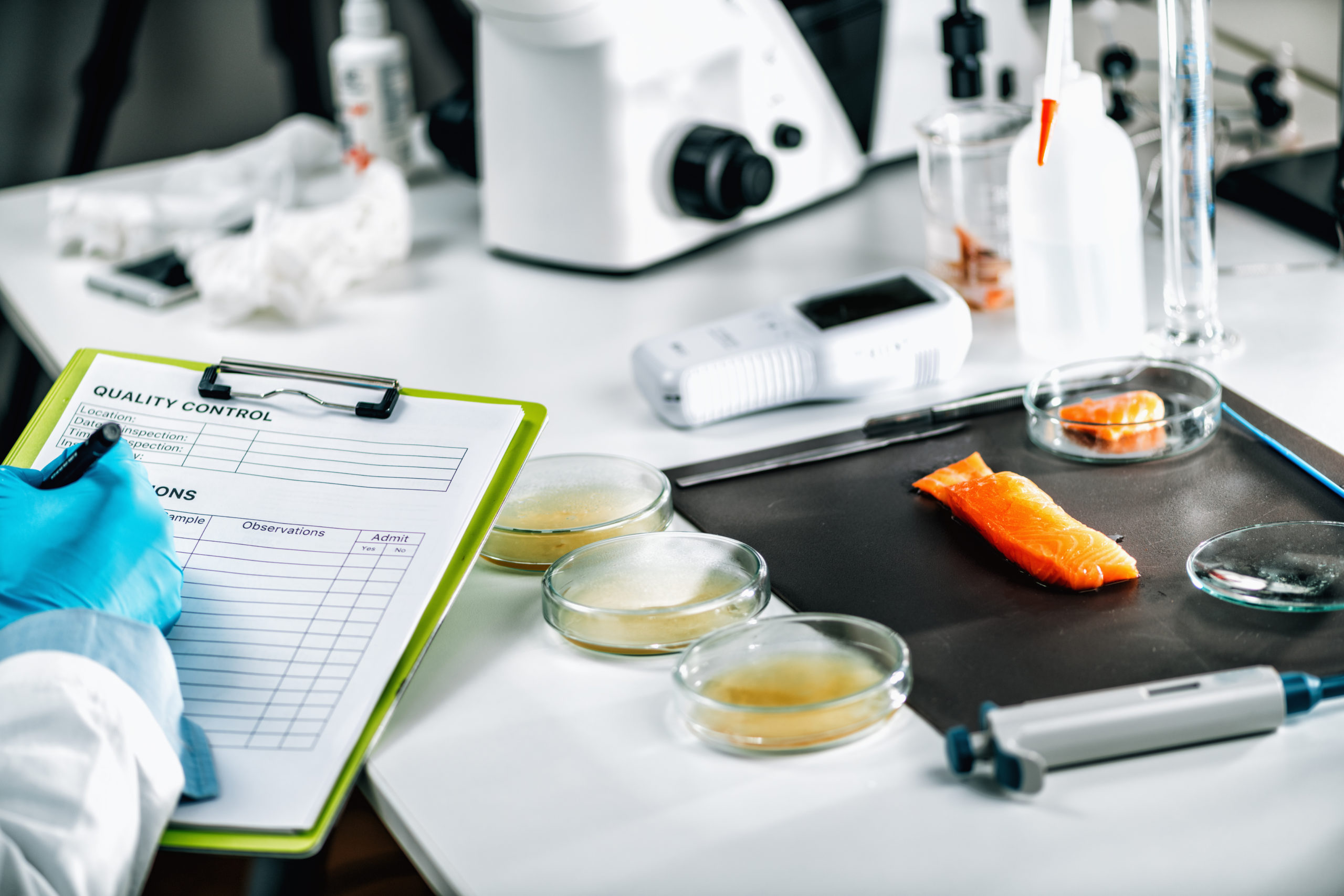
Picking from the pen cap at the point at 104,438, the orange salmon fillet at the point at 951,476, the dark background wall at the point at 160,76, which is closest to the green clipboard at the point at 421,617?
the pen cap at the point at 104,438

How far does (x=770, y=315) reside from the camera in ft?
3.34

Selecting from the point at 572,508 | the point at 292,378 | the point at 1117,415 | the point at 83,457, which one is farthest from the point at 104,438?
the point at 1117,415

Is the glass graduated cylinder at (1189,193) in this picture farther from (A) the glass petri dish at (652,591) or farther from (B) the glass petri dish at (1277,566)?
(A) the glass petri dish at (652,591)

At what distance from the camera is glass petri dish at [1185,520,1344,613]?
69 centimetres

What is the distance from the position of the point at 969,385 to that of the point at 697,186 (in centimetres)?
35

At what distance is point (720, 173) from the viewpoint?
1222mm

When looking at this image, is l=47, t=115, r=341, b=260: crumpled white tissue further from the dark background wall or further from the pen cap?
the pen cap

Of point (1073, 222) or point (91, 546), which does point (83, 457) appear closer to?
point (91, 546)

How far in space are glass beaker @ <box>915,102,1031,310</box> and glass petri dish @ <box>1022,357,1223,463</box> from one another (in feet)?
0.68

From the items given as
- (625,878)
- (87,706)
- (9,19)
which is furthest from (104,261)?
(625,878)

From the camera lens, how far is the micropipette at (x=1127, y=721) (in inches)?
23.4

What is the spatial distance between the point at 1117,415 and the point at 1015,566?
0.18m

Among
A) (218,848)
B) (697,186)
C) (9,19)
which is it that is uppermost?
(9,19)

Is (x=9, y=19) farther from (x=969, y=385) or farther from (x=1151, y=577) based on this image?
(x=1151, y=577)
